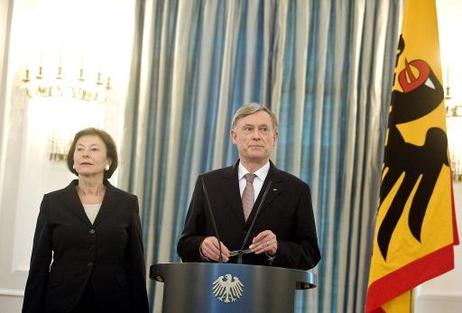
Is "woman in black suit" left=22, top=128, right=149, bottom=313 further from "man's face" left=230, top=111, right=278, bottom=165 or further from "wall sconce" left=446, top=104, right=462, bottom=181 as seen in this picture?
"wall sconce" left=446, top=104, right=462, bottom=181

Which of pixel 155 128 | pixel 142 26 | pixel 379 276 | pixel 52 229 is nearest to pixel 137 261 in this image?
pixel 52 229

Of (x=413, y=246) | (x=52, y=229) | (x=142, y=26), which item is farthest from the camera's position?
(x=142, y=26)

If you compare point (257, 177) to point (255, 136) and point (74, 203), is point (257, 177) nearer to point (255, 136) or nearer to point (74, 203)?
point (255, 136)

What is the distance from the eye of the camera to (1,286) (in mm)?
5027

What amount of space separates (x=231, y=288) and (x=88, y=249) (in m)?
0.98

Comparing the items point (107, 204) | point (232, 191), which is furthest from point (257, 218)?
point (107, 204)

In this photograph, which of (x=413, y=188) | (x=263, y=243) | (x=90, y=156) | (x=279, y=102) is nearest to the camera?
(x=263, y=243)

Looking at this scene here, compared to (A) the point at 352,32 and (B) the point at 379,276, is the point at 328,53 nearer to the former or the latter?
(A) the point at 352,32

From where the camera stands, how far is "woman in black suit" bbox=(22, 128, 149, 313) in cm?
323

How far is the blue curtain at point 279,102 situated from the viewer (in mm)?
4879

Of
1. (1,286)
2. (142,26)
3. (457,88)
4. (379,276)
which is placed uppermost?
(142,26)

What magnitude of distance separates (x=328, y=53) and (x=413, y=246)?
4.96ft

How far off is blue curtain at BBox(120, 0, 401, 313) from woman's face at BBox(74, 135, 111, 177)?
1522 millimetres

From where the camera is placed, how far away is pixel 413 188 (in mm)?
4281
